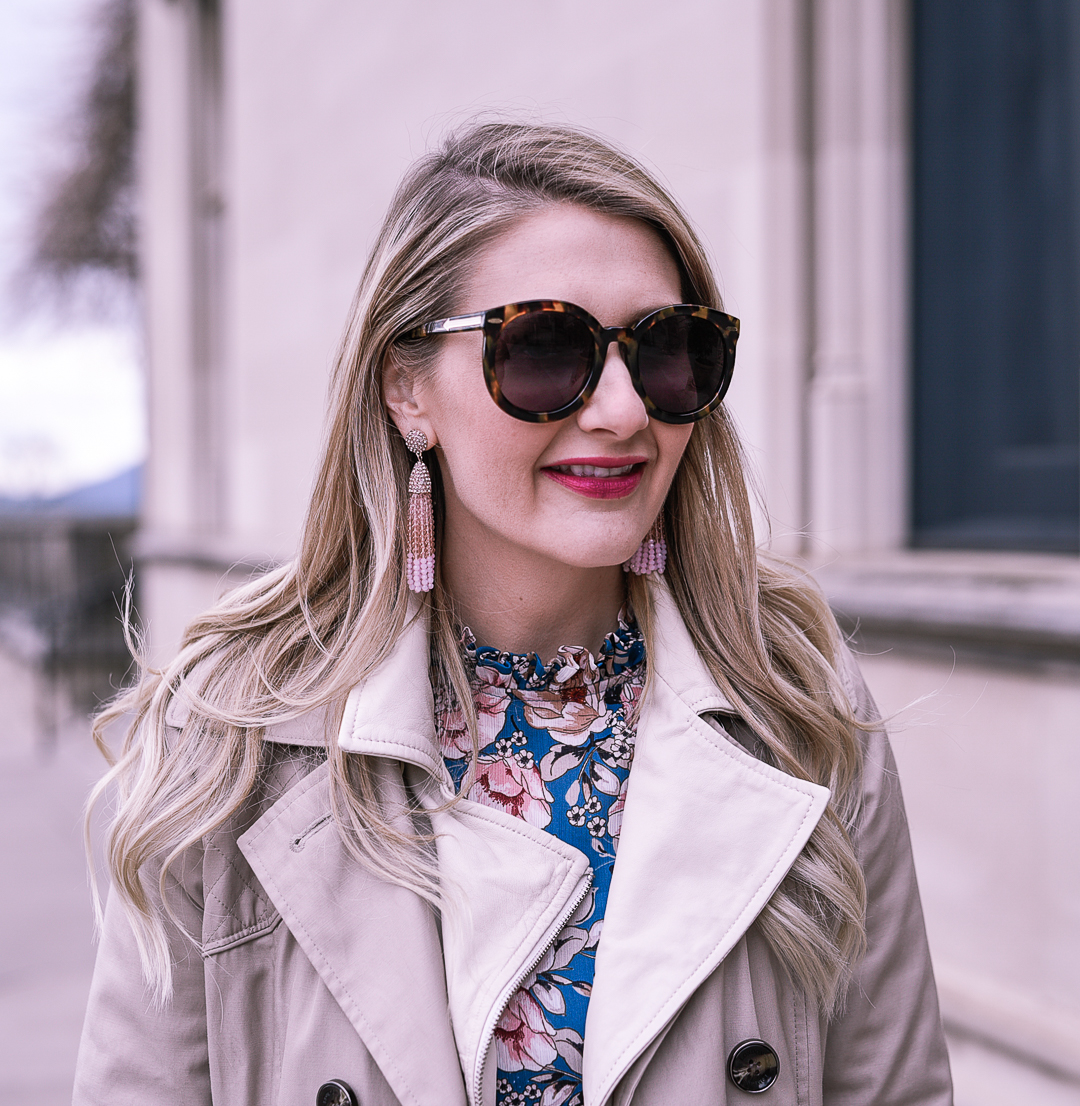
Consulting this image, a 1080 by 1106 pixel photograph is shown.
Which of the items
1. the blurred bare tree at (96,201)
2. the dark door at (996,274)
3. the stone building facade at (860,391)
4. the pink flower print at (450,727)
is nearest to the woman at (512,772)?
the pink flower print at (450,727)

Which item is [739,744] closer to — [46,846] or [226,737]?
[226,737]

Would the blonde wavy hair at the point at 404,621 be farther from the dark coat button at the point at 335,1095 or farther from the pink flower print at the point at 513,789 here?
the dark coat button at the point at 335,1095

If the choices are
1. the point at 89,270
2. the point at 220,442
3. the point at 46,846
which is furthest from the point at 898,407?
the point at 89,270

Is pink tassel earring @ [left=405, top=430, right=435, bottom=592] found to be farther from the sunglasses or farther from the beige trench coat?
the sunglasses

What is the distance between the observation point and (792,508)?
4.06 m

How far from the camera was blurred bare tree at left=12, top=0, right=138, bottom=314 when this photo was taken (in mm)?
16266

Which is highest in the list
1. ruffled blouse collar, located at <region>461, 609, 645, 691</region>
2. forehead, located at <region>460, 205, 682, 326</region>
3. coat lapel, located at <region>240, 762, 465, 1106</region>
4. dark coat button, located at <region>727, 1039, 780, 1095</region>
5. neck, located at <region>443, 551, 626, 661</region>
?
forehead, located at <region>460, 205, 682, 326</region>

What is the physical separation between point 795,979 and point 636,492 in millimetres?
733

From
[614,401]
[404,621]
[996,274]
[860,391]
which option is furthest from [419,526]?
[996,274]

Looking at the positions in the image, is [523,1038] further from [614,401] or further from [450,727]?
[614,401]

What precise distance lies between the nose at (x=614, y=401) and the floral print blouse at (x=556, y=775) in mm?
378

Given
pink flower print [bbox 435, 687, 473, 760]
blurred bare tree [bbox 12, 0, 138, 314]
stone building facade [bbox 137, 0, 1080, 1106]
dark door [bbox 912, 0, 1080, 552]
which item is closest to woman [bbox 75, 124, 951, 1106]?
pink flower print [bbox 435, 687, 473, 760]

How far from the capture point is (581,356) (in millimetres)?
1578

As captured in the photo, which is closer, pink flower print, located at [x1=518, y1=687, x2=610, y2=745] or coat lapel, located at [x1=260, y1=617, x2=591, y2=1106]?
coat lapel, located at [x1=260, y1=617, x2=591, y2=1106]
